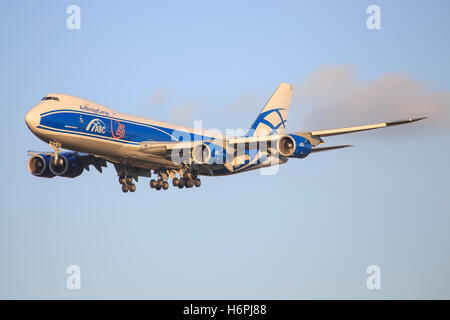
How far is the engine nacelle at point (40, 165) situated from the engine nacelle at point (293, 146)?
20819 millimetres

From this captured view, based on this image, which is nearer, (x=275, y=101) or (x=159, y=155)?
(x=159, y=155)

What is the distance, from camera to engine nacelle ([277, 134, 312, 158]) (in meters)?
55.9

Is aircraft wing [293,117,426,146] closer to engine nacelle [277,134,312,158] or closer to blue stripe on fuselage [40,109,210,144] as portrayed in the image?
engine nacelle [277,134,312,158]

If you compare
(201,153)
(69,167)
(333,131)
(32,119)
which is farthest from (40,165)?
(333,131)

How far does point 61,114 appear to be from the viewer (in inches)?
2183

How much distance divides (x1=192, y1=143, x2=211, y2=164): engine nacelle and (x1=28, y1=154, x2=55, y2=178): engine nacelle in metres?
13.4

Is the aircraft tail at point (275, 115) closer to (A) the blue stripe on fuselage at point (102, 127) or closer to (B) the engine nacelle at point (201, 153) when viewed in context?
(B) the engine nacelle at point (201, 153)

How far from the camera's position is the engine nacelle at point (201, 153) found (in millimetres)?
60094

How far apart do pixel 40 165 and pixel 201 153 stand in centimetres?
1470
